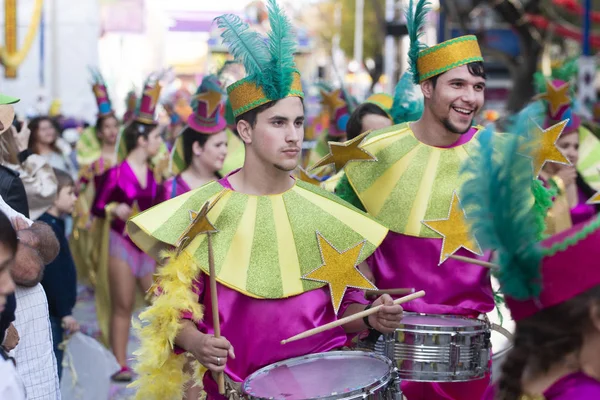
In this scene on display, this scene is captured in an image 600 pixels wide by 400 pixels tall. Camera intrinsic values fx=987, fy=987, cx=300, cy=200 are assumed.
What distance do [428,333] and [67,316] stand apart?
2.57 m

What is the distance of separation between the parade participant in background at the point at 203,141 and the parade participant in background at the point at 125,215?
76cm

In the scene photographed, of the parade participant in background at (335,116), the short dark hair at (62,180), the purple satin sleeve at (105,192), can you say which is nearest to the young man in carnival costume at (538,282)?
the short dark hair at (62,180)

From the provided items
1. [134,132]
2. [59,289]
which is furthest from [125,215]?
[59,289]

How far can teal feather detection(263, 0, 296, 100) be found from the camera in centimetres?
380

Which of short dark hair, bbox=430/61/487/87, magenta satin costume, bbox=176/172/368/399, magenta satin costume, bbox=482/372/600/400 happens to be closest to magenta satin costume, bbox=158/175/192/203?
A: short dark hair, bbox=430/61/487/87

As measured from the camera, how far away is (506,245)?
2482 mm

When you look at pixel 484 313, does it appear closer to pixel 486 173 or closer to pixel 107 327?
pixel 486 173

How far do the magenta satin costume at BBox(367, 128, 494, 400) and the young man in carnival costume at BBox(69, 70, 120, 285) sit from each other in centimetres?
598

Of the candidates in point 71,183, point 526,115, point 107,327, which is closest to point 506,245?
point 526,115

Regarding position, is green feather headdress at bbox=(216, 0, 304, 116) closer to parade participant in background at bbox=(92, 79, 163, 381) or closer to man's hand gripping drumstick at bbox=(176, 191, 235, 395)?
man's hand gripping drumstick at bbox=(176, 191, 235, 395)

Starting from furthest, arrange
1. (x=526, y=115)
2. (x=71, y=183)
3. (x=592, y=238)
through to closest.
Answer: (x=71, y=183) < (x=526, y=115) < (x=592, y=238)

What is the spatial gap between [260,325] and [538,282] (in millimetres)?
1461

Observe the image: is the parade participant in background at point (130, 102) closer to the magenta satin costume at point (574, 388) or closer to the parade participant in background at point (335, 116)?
the parade participant in background at point (335, 116)

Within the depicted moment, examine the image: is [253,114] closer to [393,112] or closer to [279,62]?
[279,62]
